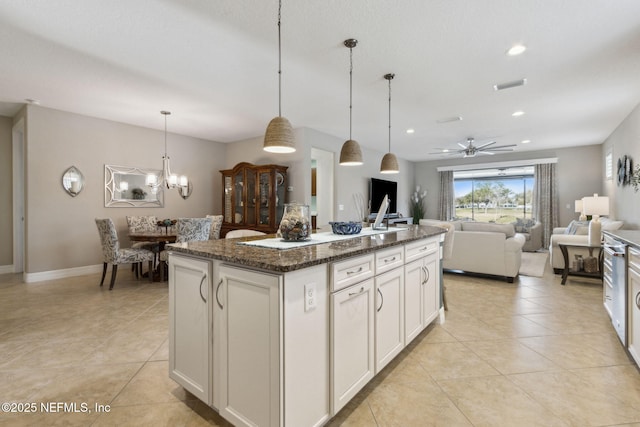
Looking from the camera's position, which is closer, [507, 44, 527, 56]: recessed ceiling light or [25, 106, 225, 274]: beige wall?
[507, 44, 527, 56]: recessed ceiling light

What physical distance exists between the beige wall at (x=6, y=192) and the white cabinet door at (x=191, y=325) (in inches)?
213

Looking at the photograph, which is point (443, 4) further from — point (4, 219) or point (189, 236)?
point (4, 219)

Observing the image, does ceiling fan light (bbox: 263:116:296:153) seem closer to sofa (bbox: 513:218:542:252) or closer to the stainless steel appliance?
the stainless steel appliance

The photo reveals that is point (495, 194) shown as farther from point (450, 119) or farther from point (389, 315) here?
point (389, 315)

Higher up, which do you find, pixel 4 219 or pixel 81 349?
pixel 4 219

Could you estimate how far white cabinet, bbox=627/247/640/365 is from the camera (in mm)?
2076

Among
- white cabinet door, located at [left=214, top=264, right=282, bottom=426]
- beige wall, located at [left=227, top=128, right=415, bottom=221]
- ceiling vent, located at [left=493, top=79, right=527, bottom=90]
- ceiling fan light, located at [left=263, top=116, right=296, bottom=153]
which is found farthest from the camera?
beige wall, located at [left=227, top=128, right=415, bottom=221]

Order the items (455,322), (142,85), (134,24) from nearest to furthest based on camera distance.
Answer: (134,24) → (455,322) → (142,85)

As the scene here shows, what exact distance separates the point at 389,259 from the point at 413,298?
1.87ft

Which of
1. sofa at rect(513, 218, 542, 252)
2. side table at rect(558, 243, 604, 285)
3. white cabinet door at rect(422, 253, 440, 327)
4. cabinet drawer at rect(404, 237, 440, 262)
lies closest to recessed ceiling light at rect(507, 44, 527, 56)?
cabinet drawer at rect(404, 237, 440, 262)

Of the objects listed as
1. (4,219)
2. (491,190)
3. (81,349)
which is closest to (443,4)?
(81,349)

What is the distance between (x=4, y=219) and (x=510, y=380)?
725 cm

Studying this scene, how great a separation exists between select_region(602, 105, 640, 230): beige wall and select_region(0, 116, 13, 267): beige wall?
9.56 m

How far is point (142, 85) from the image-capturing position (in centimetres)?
364
